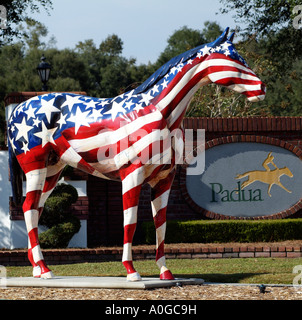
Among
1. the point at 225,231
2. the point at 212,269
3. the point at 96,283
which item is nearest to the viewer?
the point at 96,283

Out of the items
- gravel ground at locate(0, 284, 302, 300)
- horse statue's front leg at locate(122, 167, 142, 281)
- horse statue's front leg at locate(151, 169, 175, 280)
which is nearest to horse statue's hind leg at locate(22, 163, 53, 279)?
gravel ground at locate(0, 284, 302, 300)

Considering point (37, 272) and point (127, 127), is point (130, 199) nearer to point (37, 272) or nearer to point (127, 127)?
point (127, 127)

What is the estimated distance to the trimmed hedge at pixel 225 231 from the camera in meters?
14.7

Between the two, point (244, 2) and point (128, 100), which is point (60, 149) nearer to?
point (128, 100)

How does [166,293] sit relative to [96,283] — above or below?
Result: below

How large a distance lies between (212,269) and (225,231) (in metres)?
3.52

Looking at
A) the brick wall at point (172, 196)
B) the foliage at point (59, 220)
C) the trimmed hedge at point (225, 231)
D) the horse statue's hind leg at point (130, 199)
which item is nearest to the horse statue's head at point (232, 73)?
the horse statue's hind leg at point (130, 199)

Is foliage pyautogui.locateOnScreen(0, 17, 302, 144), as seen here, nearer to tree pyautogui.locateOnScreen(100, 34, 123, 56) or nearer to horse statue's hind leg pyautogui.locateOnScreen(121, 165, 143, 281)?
tree pyautogui.locateOnScreen(100, 34, 123, 56)

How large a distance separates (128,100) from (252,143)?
7418 millimetres

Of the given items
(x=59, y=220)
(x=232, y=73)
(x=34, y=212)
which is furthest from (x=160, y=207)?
(x=59, y=220)

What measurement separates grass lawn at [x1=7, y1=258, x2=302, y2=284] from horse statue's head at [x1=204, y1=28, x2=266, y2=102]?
2.78 meters

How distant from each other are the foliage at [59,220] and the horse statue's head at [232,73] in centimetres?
647

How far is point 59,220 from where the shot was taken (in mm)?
14250

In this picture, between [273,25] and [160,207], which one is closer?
[160,207]
